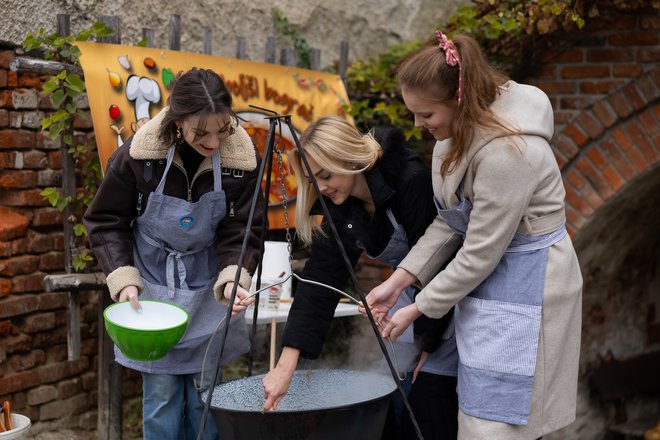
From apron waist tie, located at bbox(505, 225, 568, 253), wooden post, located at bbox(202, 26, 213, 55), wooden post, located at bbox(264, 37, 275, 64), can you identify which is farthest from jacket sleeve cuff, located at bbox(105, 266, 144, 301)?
wooden post, located at bbox(264, 37, 275, 64)

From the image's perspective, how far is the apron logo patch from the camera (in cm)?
318

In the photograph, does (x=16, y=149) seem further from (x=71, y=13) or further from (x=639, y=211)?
(x=639, y=211)

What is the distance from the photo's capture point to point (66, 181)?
4004 mm

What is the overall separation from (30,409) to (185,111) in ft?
6.51

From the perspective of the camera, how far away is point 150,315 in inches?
124

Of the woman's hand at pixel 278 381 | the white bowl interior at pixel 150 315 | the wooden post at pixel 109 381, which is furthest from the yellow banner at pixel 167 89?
the woman's hand at pixel 278 381

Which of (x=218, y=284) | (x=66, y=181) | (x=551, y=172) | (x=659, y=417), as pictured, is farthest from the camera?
(x=659, y=417)

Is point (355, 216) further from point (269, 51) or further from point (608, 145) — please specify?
point (608, 145)

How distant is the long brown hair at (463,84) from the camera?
8.56 feet

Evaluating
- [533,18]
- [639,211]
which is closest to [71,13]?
[533,18]

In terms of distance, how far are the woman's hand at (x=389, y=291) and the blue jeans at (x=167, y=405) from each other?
0.79 meters

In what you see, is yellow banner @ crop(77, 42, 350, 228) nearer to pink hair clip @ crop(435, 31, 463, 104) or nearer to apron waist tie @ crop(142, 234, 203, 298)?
apron waist tie @ crop(142, 234, 203, 298)

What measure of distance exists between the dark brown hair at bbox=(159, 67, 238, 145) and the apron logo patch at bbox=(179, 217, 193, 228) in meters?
0.35

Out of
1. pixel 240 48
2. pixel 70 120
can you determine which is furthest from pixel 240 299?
pixel 240 48
